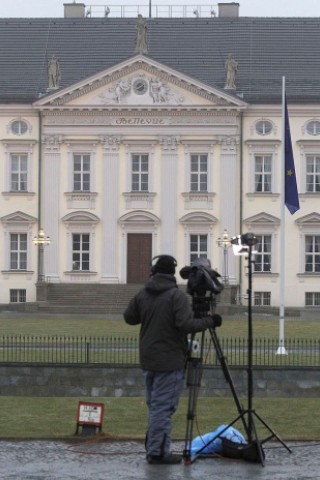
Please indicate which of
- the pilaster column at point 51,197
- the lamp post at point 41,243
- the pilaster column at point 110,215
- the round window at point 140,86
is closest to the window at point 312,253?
the pilaster column at point 110,215

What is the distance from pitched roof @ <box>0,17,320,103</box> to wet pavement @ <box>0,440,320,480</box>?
4768 cm

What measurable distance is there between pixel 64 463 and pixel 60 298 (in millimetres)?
46788

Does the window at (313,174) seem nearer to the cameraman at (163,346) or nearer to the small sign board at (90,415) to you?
the small sign board at (90,415)

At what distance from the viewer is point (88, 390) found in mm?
28094

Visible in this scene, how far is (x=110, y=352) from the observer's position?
105ft

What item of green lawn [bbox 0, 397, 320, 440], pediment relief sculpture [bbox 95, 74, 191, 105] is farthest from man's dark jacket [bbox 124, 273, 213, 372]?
pediment relief sculpture [bbox 95, 74, 191, 105]

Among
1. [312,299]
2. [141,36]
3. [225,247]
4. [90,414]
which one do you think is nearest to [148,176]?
[225,247]

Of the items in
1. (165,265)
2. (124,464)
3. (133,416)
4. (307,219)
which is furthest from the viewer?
(307,219)

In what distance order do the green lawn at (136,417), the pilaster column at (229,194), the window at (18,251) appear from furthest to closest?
the window at (18,251) < the pilaster column at (229,194) < the green lawn at (136,417)

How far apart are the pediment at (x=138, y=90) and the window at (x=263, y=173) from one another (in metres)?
2.69

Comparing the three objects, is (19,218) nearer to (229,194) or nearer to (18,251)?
(18,251)

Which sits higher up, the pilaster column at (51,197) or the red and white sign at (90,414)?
the pilaster column at (51,197)

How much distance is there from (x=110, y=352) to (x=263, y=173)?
31.5 m

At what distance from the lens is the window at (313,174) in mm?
62375
